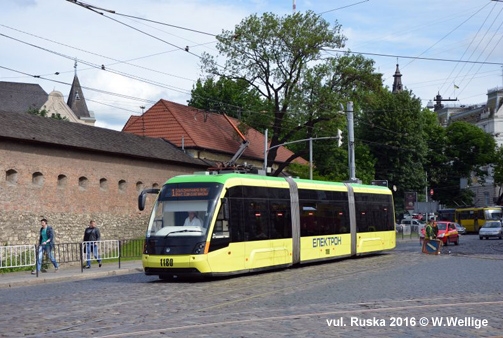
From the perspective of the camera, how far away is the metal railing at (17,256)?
22078 mm

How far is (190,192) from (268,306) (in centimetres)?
659

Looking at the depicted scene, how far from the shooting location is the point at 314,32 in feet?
169

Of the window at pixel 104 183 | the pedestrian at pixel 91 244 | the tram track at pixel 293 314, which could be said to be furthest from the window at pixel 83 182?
the tram track at pixel 293 314

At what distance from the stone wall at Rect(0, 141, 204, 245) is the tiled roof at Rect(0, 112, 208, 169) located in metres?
0.54

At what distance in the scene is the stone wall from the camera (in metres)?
36.0

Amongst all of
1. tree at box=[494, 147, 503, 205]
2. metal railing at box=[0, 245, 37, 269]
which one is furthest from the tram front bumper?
tree at box=[494, 147, 503, 205]

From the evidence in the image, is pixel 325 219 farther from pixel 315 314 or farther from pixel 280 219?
pixel 315 314

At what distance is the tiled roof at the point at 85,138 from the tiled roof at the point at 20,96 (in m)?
46.0

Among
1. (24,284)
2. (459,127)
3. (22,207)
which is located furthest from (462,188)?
(24,284)

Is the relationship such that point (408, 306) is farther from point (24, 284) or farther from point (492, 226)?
point (492, 226)

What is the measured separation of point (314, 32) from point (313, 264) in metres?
30.1

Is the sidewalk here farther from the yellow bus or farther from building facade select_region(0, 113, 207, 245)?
the yellow bus

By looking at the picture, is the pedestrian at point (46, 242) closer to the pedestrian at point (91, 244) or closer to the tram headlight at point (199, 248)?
the pedestrian at point (91, 244)

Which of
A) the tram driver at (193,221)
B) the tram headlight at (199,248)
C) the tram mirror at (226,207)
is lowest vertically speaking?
the tram headlight at (199,248)
